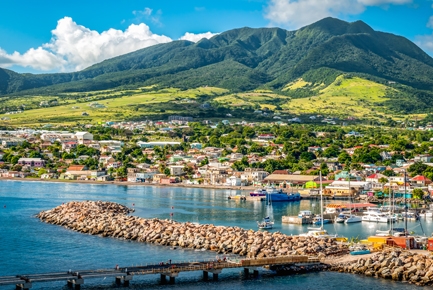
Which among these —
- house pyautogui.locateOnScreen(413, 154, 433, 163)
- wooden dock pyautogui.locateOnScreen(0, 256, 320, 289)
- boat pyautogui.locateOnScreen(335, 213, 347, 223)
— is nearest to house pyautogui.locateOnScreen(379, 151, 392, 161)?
house pyautogui.locateOnScreen(413, 154, 433, 163)

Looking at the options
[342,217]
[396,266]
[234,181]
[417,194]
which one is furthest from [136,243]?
[234,181]

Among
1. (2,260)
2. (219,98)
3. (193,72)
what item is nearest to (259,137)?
(219,98)

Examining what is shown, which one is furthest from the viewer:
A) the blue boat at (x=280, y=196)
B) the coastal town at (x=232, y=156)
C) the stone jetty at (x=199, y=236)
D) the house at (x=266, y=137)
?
the house at (x=266, y=137)

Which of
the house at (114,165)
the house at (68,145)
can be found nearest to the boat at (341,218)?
the house at (114,165)

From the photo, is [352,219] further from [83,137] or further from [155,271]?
[83,137]

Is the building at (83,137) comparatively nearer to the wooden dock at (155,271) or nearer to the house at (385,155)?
the house at (385,155)

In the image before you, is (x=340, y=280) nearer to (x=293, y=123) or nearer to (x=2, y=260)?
(x=2, y=260)
